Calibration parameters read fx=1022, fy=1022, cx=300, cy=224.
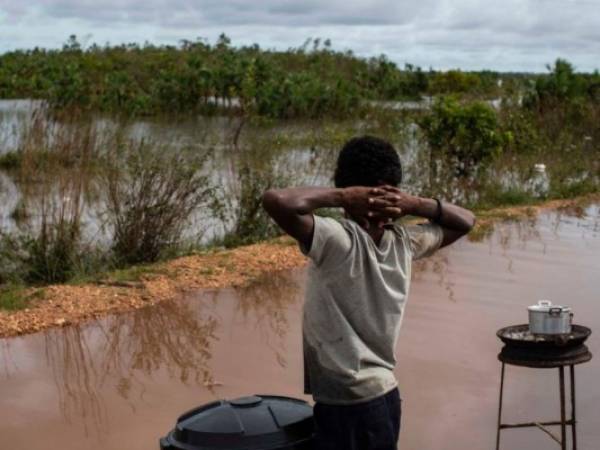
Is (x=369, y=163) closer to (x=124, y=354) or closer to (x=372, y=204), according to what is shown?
(x=372, y=204)

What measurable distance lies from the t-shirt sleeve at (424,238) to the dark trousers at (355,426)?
45 centimetres

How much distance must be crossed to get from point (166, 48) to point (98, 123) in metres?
25.7

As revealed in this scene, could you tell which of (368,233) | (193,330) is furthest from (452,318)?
(368,233)

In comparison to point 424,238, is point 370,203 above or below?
above

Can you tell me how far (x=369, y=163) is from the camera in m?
2.75

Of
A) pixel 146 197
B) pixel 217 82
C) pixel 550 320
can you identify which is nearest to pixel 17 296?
pixel 146 197

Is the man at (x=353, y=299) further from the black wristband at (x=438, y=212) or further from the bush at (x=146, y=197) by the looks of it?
the bush at (x=146, y=197)

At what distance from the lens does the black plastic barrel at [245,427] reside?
2576 millimetres

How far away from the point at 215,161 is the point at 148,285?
5372 mm

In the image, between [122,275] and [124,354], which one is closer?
[124,354]

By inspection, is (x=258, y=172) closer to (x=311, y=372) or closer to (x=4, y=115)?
(x=4, y=115)


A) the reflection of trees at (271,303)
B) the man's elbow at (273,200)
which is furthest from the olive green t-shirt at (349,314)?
the reflection of trees at (271,303)

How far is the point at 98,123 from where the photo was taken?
9000mm

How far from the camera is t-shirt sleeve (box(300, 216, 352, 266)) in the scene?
2604 millimetres
